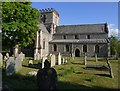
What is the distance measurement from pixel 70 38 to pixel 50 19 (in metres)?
7.83

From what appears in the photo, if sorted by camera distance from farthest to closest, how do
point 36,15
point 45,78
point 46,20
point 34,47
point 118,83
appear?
point 46,20
point 34,47
point 36,15
point 118,83
point 45,78

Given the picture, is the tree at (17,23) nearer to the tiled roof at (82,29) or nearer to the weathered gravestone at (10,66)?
the weathered gravestone at (10,66)

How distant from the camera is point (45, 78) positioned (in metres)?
6.16

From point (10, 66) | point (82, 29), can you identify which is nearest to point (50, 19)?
point (82, 29)

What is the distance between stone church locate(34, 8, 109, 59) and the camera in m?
42.4

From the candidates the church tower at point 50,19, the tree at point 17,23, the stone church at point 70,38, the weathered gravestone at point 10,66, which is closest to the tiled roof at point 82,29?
the stone church at point 70,38

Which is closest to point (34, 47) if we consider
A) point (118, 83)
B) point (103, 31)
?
point (103, 31)

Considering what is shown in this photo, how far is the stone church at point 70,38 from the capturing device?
42391 millimetres

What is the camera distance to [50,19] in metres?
50.2

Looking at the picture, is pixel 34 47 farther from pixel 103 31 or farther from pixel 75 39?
pixel 103 31

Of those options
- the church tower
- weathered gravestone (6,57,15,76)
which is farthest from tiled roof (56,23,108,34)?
weathered gravestone (6,57,15,76)

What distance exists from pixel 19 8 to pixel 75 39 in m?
23.2

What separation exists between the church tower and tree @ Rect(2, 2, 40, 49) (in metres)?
21.1

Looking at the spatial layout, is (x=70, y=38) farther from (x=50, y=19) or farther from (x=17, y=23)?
(x=17, y=23)
